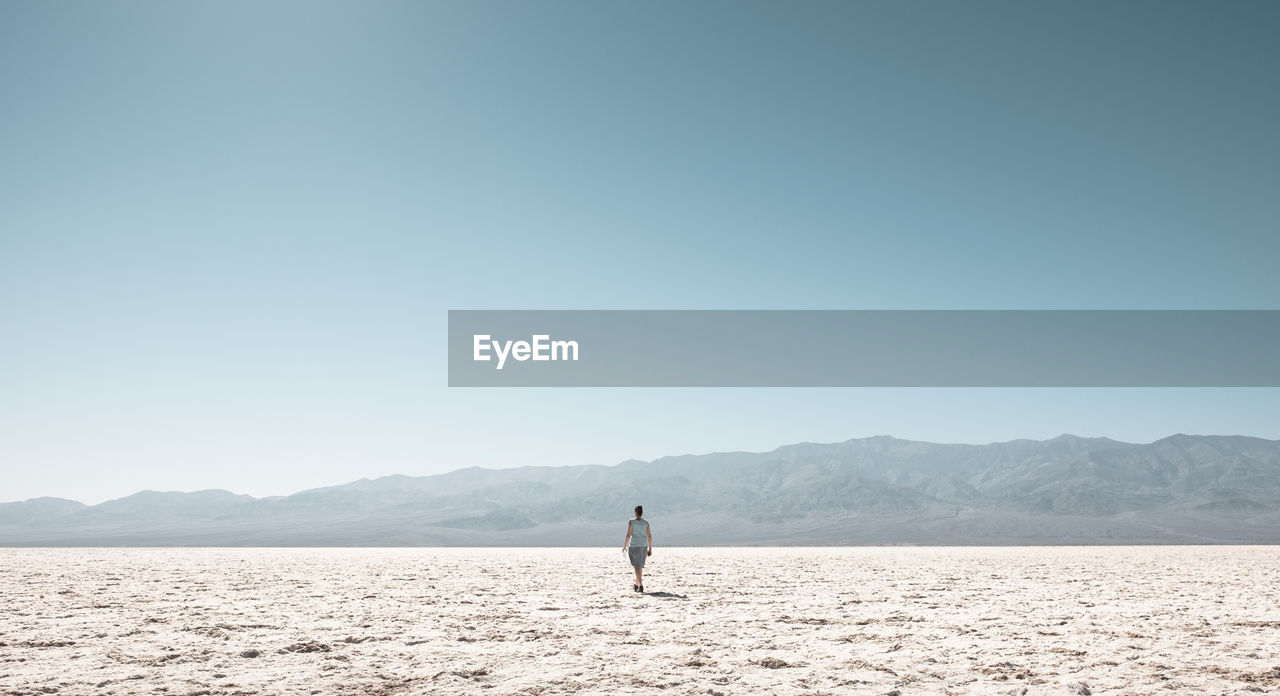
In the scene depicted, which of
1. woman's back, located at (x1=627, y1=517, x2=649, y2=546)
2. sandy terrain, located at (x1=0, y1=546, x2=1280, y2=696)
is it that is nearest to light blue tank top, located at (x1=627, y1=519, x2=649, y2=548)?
woman's back, located at (x1=627, y1=517, x2=649, y2=546)

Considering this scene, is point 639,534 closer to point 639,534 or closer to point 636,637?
point 639,534

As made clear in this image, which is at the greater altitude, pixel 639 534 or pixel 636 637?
pixel 639 534

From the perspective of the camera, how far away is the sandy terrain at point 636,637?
806 cm

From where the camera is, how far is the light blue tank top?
16438 mm

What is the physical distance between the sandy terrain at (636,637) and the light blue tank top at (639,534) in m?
1.06

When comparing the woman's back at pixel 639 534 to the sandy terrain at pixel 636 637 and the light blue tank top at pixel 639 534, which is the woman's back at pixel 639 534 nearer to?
the light blue tank top at pixel 639 534

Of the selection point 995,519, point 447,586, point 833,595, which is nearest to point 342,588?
point 447,586

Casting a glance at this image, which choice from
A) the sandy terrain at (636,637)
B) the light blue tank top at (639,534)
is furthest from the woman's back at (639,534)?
the sandy terrain at (636,637)

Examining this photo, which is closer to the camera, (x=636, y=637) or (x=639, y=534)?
(x=636, y=637)

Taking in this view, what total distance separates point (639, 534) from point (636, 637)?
237 inches

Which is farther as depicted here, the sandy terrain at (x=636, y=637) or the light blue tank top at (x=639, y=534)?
the light blue tank top at (x=639, y=534)

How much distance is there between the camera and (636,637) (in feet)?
34.6

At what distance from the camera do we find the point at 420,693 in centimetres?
772

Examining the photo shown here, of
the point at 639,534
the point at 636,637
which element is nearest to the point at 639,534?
the point at 639,534
